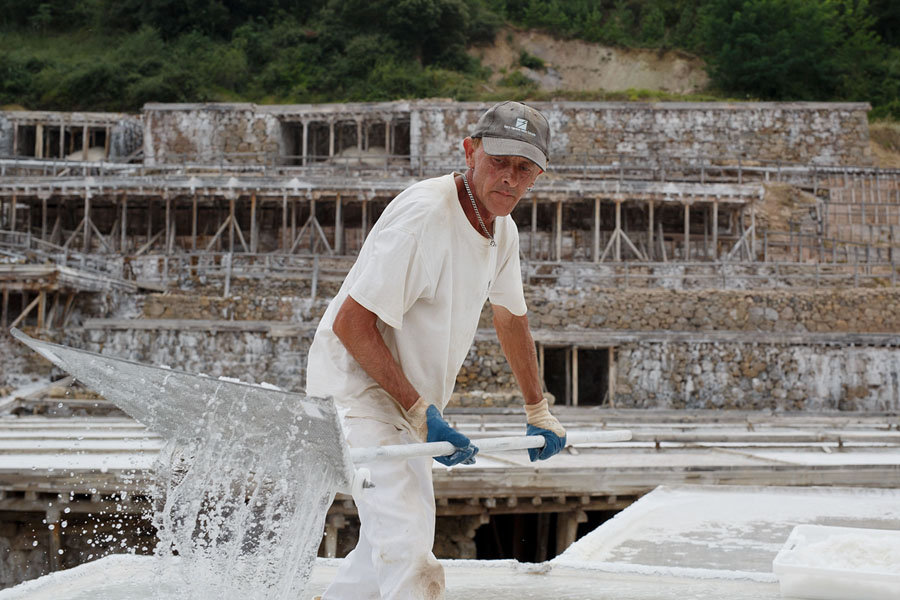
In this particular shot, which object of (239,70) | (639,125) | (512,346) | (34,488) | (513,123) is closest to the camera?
(513,123)

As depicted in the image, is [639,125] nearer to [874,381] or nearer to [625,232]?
[625,232]

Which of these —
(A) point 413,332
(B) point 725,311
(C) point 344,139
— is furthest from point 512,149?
(C) point 344,139

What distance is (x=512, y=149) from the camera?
3.86m

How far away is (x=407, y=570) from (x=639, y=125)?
31.2m

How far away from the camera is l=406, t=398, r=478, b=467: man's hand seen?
3676 millimetres

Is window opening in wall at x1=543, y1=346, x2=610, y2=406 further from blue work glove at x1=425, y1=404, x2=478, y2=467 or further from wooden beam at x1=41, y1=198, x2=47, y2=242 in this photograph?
blue work glove at x1=425, y1=404, x2=478, y2=467

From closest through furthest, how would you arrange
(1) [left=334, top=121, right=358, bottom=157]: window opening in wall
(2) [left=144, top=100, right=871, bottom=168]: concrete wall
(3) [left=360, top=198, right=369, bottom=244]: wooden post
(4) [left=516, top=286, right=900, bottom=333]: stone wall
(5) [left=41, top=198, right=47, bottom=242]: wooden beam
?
(4) [left=516, top=286, right=900, bottom=333]: stone wall
(3) [left=360, top=198, right=369, bottom=244]: wooden post
(5) [left=41, top=198, right=47, bottom=242]: wooden beam
(2) [left=144, top=100, right=871, bottom=168]: concrete wall
(1) [left=334, top=121, right=358, bottom=157]: window opening in wall

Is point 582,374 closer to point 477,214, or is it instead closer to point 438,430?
point 477,214

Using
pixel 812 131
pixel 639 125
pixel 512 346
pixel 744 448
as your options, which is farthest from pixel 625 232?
pixel 512 346

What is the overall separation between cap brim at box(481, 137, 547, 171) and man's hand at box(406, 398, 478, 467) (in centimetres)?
100

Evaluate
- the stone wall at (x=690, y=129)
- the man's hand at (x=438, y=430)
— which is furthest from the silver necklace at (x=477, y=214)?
the stone wall at (x=690, y=129)

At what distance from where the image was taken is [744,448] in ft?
38.2

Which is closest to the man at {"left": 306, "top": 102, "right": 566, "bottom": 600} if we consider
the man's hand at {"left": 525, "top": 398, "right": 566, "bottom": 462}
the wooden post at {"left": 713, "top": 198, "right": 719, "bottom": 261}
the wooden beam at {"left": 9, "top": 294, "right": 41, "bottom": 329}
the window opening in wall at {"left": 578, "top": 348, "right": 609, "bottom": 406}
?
the man's hand at {"left": 525, "top": 398, "right": 566, "bottom": 462}

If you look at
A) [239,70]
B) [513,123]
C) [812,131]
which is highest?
[239,70]
